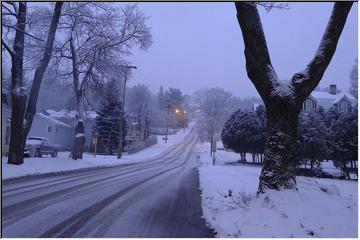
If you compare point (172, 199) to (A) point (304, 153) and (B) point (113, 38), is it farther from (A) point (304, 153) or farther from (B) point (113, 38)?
(A) point (304, 153)

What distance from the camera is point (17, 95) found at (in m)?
21.6

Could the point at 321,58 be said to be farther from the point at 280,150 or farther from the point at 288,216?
the point at 288,216

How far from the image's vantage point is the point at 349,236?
6.59 m

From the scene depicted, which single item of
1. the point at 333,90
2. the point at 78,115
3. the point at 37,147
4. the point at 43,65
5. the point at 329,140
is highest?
the point at 333,90

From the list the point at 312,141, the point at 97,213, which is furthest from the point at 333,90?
the point at 97,213

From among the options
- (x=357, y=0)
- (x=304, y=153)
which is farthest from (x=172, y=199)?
(x=304, y=153)

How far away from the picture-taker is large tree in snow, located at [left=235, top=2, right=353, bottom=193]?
895 centimetres

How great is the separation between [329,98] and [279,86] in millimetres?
60233

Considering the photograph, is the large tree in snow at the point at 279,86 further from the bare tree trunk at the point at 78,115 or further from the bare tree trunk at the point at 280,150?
the bare tree trunk at the point at 78,115

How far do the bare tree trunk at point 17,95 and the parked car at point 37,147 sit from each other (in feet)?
41.2

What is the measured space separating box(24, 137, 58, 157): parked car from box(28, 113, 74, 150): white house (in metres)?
15.1

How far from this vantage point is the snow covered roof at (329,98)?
203 ft

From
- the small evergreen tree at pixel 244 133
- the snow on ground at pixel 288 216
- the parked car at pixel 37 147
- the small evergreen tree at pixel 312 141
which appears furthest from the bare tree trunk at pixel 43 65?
the small evergreen tree at pixel 244 133

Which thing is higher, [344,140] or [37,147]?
[344,140]
